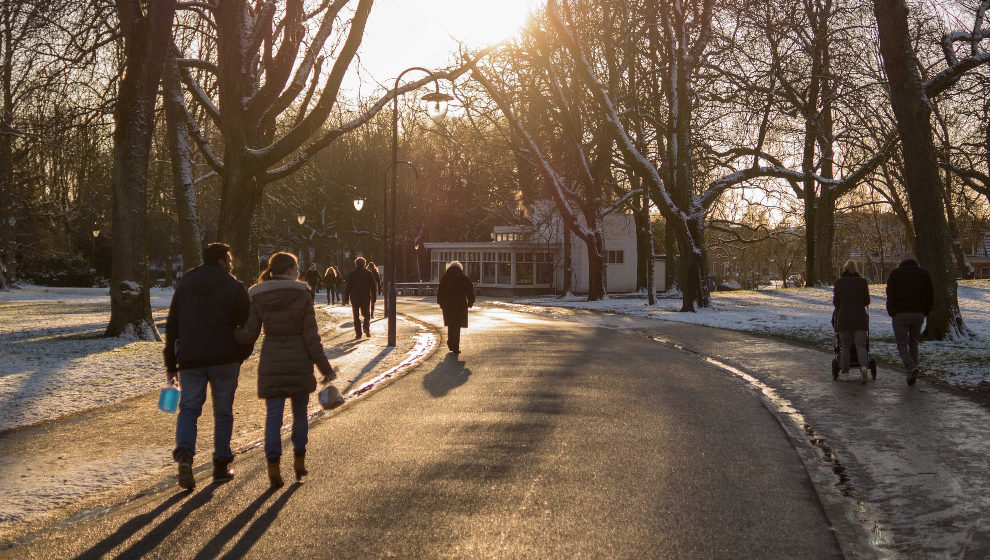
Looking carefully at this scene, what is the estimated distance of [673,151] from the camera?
31172 millimetres

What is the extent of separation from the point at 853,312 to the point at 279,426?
27.3ft

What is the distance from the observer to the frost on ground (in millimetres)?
10141

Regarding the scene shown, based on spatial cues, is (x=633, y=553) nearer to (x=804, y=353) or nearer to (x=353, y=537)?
(x=353, y=537)

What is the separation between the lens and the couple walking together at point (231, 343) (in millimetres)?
6582

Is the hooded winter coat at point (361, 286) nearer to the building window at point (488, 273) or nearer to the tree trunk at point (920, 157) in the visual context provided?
the tree trunk at point (920, 157)

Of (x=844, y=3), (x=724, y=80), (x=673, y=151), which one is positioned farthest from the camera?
(x=673, y=151)

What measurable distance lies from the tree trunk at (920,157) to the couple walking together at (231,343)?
43.4 feet

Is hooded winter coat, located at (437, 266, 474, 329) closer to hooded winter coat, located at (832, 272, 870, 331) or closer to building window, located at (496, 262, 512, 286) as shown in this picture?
hooded winter coat, located at (832, 272, 870, 331)

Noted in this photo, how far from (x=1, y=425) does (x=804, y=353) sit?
42.1 ft

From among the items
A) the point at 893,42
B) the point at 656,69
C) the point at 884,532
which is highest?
the point at 656,69

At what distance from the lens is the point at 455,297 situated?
1639 cm

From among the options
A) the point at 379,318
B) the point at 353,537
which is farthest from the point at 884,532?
the point at 379,318

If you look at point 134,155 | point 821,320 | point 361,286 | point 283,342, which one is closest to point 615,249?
point 821,320

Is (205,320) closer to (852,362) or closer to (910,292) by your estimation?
(852,362)
